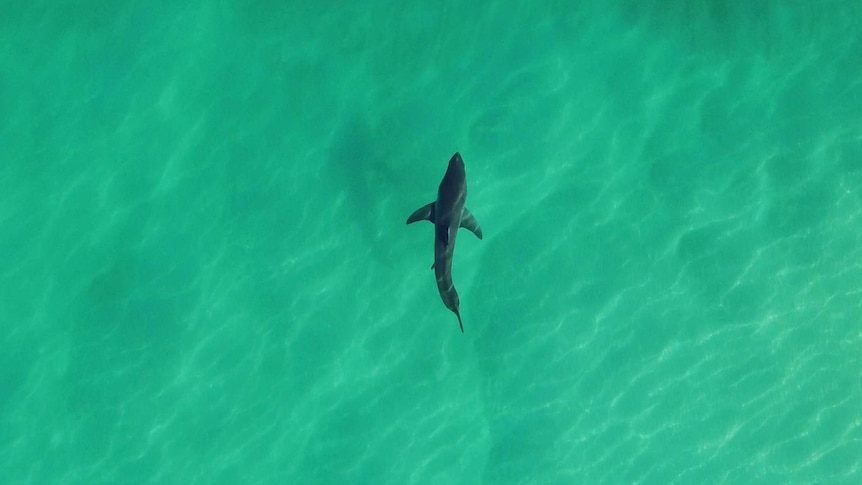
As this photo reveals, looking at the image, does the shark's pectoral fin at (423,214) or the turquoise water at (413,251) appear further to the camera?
the turquoise water at (413,251)

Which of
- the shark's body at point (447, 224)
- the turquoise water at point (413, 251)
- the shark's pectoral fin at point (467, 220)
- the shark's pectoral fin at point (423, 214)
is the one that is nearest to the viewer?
the shark's body at point (447, 224)

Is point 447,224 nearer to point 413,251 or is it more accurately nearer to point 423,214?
→ point 423,214

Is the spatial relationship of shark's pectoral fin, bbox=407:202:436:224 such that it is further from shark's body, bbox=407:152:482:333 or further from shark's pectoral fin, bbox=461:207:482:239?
shark's pectoral fin, bbox=461:207:482:239

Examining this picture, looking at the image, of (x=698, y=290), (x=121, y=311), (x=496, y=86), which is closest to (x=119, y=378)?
(x=121, y=311)

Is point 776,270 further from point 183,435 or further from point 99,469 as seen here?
point 99,469

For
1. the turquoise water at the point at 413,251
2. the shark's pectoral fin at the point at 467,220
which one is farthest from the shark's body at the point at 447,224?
the turquoise water at the point at 413,251

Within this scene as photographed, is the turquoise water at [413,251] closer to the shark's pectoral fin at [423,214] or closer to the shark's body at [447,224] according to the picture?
the shark's pectoral fin at [423,214]

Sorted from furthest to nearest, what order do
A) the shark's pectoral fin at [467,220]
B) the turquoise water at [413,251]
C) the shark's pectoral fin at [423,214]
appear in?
the turquoise water at [413,251]
the shark's pectoral fin at [467,220]
the shark's pectoral fin at [423,214]

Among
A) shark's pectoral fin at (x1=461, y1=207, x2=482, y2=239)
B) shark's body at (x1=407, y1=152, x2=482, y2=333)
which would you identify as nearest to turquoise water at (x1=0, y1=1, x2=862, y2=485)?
shark's pectoral fin at (x1=461, y1=207, x2=482, y2=239)
